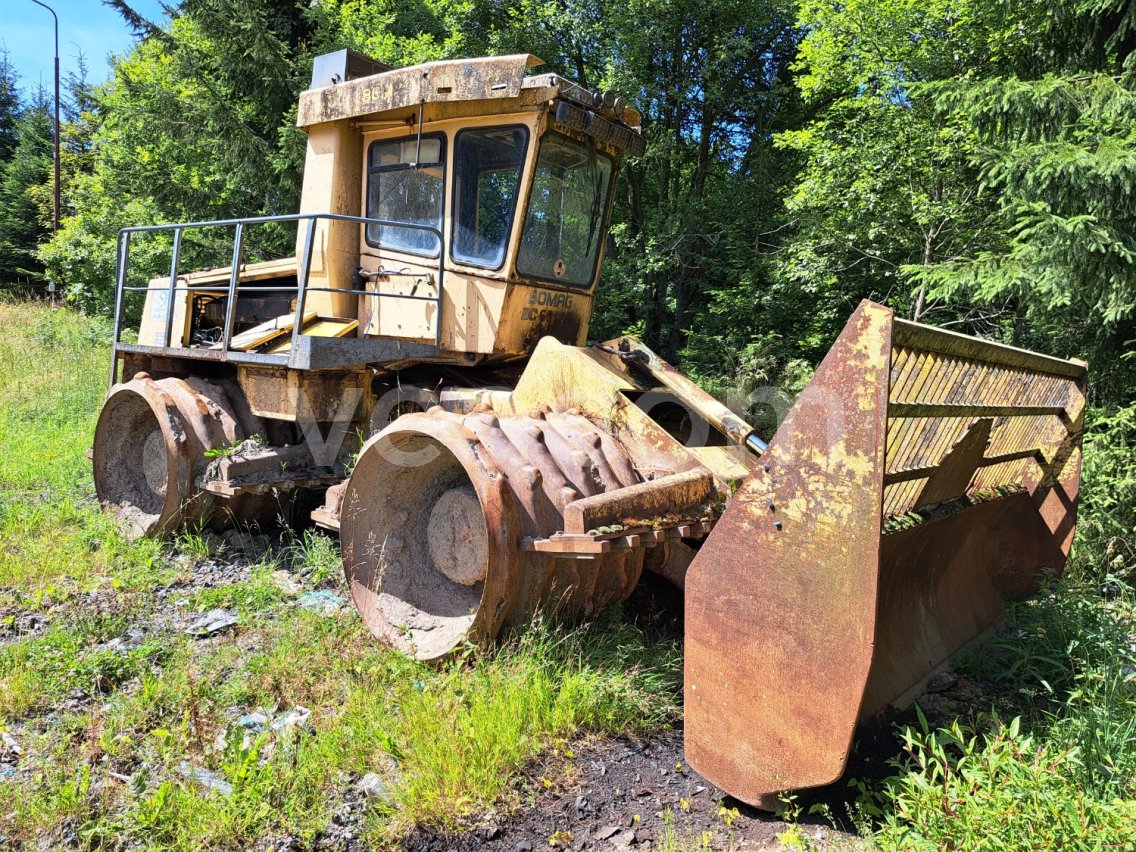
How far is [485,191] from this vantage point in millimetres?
4566

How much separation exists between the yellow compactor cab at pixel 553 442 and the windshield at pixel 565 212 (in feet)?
0.06

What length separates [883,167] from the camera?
959cm

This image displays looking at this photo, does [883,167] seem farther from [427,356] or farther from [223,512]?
[223,512]

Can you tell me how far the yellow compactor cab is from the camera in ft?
7.94

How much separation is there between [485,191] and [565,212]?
51 centimetres

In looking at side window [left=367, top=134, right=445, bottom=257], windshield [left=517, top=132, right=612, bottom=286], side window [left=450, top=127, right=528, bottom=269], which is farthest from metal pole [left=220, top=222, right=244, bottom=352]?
windshield [left=517, top=132, right=612, bottom=286]

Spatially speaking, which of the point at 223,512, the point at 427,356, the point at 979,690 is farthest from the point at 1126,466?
the point at 223,512

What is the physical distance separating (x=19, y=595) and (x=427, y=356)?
2.66 m

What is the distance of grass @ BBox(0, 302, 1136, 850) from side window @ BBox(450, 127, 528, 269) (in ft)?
6.72

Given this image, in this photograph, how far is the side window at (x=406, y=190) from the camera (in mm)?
4738

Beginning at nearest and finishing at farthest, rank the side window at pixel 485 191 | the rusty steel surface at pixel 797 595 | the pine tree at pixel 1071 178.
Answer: the rusty steel surface at pixel 797 595, the side window at pixel 485 191, the pine tree at pixel 1071 178

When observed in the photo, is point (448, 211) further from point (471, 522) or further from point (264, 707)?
point (264, 707)

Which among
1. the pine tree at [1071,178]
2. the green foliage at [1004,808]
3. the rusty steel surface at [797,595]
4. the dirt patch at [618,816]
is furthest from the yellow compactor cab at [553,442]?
the pine tree at [1071,178]

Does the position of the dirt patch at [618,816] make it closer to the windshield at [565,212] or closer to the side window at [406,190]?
the windshield at [565,212]
